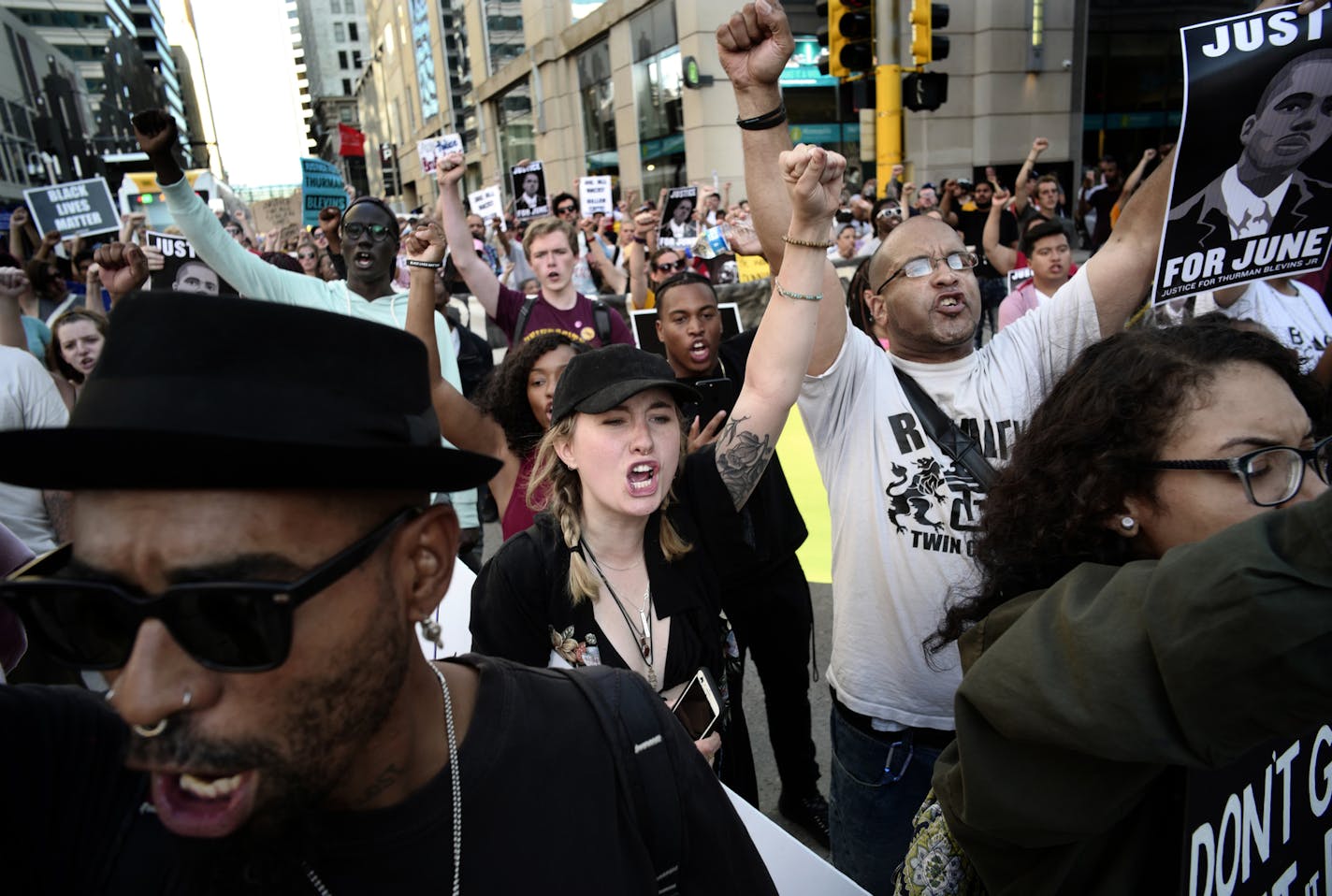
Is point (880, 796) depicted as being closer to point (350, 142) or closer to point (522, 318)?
point (522, 318)

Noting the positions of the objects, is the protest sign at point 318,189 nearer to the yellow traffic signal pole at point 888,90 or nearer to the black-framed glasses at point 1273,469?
the yellow traffic signal pole at point 888,90

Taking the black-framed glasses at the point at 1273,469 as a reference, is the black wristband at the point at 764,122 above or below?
above

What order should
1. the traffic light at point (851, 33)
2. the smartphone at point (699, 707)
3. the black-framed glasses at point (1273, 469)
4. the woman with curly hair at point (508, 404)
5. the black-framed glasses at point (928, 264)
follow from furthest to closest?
the traffic light at point (851, 33)
the woman with curly hair at point (508, 404)
the black-framed glasses at point (928, 264)
the smartphone at point (699, 707)
the black-framed glasses at point (1273, 469)

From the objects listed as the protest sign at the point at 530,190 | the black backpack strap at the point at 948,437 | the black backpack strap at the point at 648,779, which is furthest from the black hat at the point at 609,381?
the protest sign at the point at 530,190

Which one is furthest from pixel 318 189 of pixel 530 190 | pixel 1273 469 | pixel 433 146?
pixel 1273 469

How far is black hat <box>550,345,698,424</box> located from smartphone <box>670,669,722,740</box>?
2.30 feet

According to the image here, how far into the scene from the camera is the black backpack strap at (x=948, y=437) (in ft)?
6.81

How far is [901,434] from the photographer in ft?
7.09

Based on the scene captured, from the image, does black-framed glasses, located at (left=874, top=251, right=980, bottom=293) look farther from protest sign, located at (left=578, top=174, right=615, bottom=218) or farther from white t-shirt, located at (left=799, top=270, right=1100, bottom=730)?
protest sign, located at (left=578, top=174, right=615, bottom=218)

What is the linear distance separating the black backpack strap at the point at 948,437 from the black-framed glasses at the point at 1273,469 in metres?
0.78

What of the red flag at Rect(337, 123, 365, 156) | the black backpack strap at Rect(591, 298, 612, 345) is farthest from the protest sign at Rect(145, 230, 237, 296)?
the red flag at Rect(337, 123, 365, 156)

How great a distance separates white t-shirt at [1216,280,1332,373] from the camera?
3.15 meters

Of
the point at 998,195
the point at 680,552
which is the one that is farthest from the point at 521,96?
the point at 680,552

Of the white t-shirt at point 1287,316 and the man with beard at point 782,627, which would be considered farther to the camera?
the white t-shirt at point 1287,316
